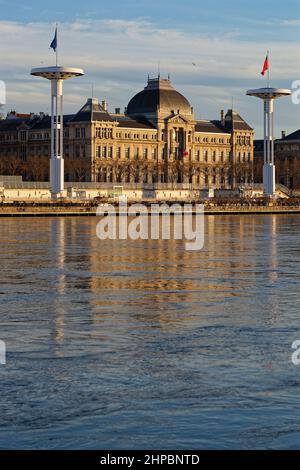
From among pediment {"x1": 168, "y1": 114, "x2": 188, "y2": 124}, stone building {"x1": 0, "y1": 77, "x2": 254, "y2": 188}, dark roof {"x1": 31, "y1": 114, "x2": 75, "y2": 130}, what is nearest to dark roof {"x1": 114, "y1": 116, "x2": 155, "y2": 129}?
stone building {"x1": 0, "y1": 77, "x2": 254, "y2": 188}

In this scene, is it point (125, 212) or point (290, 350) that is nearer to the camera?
point (290, 350)

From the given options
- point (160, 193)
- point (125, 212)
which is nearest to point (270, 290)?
point (125, 212)

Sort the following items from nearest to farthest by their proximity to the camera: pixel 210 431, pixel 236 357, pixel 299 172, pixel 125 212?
pixel 210 431
pixel 236 357
pixel 125 212
pixel 299 172

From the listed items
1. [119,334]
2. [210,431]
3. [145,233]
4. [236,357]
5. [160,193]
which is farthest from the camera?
[160,193]

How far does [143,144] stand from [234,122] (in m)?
18.2

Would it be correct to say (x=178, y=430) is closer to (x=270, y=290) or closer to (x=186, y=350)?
(x=186, y=350)

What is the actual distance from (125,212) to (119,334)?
89.2m

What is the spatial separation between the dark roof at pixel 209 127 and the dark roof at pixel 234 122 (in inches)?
42.1

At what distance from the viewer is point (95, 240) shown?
5981 cm

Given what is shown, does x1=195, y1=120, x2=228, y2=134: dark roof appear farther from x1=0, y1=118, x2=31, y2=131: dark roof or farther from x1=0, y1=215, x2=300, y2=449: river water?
x1=0, y1=215, x2=300, y2=449: river water

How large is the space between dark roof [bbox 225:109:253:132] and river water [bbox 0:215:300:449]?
472 feet

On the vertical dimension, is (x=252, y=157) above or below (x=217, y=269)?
above

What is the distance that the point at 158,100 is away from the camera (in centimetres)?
17012

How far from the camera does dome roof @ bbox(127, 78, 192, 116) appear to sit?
170 metres
